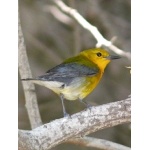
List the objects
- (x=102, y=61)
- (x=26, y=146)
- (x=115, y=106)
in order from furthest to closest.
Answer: (x=102, y=61) < (x=115, y=106) < (x=26, y=146)

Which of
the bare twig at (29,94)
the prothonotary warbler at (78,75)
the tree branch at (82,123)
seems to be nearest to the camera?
the tree branch at (82,123)

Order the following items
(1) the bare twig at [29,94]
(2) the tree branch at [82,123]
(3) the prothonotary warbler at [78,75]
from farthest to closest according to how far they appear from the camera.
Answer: (1) the bare twig at [29,94], (3) the prothonotary warbler at [78,75], (2) the tree branch at [82,123]

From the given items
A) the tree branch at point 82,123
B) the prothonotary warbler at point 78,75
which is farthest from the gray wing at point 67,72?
the tree branch at point 82,123

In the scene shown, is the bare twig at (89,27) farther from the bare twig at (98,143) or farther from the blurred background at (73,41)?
the bare twig at (98,143)

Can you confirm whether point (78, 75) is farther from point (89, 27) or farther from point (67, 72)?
point (89, 27)
